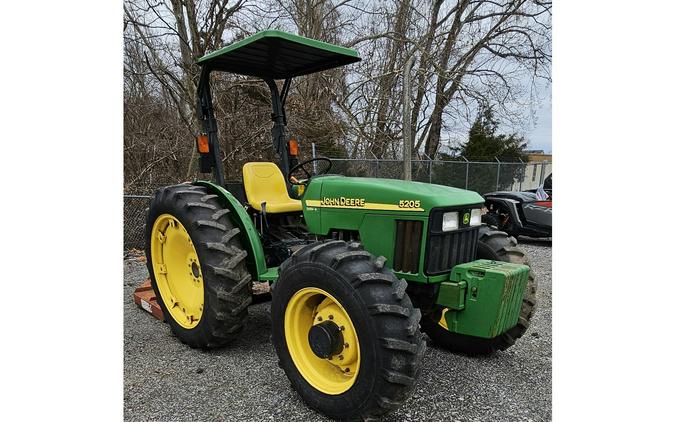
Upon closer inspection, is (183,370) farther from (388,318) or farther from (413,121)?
→ (413,121)

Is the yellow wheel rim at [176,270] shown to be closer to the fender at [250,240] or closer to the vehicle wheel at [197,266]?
the vehicle wheel at [197,266]

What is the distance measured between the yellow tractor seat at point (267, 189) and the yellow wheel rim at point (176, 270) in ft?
2.16

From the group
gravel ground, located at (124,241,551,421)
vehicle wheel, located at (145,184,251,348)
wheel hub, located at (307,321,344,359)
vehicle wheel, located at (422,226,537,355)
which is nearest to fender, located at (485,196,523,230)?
gravel ground, located at (124,241,551,421)

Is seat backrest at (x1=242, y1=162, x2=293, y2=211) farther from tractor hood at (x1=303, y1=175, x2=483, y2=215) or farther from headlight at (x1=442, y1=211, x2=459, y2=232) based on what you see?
headlight at (x1=442, y1=211, x2=459, y2=232)

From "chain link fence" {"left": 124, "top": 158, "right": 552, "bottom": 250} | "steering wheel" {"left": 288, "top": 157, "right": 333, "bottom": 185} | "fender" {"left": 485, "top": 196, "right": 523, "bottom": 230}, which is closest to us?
"steering wheel" {"left": 288, "top": 157, "right": 333, "bottom": 185}

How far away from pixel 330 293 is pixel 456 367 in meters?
1.32

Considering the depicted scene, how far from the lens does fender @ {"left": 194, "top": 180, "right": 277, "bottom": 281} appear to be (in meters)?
3.45

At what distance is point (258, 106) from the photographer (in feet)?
33.9

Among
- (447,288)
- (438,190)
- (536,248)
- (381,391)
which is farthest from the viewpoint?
(536,248)

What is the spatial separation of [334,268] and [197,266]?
1653mm

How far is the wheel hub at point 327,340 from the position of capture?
2576 mm

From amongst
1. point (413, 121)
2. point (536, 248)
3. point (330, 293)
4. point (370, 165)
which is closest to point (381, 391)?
point (330, 293)

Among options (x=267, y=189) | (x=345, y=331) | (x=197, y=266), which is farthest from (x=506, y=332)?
(x=197, y=266)

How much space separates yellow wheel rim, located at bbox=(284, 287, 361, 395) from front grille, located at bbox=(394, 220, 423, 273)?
52cm
